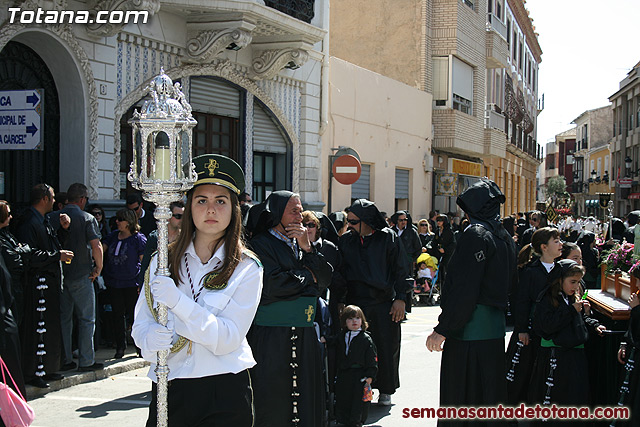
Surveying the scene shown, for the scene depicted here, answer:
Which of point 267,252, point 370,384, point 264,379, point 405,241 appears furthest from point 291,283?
point 405,241

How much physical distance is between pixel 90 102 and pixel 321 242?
540 cm

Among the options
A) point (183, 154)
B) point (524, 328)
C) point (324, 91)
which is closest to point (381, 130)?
point (324, 91)

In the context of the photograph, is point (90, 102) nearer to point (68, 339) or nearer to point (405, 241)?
point (68, 339)

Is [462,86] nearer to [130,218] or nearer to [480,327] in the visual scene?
[130,218]

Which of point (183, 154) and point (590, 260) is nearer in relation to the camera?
point (183, 154)

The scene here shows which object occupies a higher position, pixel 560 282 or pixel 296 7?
pixel 296 7

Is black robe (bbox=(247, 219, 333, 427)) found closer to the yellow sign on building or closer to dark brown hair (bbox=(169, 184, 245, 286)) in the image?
dark brown hair (bbox=(169, 184, 245, 286))

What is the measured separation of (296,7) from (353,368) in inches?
367

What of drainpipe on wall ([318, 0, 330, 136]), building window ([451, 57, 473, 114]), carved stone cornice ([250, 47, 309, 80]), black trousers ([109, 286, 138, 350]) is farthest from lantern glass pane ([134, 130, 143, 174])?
building window ([451, 57, 473, 114])

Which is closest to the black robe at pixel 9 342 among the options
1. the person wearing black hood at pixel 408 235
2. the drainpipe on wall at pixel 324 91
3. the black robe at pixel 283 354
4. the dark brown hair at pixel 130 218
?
the black robe at pixel 283 354

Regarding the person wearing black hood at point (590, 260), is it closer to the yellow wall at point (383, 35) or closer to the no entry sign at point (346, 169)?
the no entry sign at point (346, 169)

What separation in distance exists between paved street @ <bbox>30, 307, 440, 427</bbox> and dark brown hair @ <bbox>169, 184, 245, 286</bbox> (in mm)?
3965

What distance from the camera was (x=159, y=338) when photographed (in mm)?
3387

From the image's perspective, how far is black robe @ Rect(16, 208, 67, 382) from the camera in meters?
8.21
